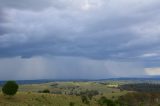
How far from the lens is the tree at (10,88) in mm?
87938

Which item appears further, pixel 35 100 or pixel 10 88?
pixel 35 100

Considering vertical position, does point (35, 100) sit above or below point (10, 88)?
below

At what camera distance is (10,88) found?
89438mm

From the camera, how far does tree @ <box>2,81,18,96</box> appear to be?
87938mm

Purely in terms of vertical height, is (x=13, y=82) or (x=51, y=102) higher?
(x=13, y=82)

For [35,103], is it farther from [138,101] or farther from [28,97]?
[138,101]

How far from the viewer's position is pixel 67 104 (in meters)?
110

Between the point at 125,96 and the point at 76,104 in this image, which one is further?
the point at 125,96

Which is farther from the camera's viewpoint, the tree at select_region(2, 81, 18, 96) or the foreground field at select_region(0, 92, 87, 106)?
the tree at select_region(2, 81, 18, 96)

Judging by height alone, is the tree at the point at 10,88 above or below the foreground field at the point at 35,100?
above

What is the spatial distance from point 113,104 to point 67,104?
30.3 m

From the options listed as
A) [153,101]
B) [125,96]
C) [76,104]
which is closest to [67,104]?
[76,104]

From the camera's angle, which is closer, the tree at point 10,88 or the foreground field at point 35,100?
the foreground field at point 35,100

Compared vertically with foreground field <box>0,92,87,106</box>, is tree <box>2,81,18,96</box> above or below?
above
